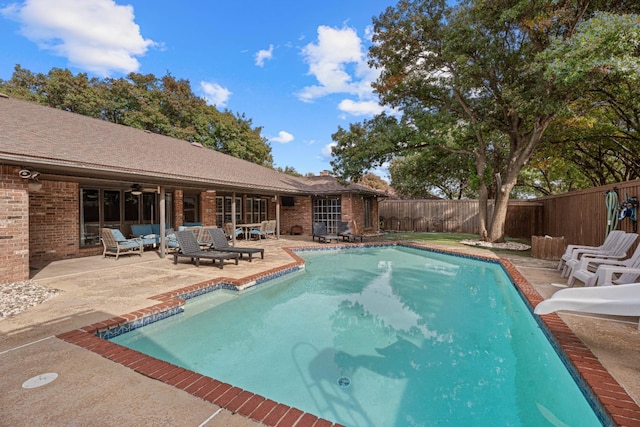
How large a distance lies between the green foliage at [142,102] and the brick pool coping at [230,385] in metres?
22.7

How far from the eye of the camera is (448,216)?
2067cm

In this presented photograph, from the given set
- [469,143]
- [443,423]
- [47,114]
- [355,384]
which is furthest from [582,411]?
[469,143]

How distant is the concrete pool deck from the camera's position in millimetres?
2301

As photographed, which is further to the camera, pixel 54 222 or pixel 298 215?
pixel 298 215

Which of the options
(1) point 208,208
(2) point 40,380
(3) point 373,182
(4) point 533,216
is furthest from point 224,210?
(3) point 373,182

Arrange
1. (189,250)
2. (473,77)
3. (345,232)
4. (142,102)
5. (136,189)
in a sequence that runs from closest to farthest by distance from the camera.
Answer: (189,250) → (136,189) → (473,77) → (345,232) → (142,102)

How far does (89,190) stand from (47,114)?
267cm

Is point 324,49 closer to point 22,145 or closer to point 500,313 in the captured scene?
point 22,145

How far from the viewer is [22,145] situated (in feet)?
20.4

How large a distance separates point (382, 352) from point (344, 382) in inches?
35.5

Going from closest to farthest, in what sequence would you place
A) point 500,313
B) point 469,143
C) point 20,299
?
point 20,299 < point 500,313 < point 469,143

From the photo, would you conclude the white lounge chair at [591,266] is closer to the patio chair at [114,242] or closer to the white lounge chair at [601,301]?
the white lounge chair at [601,301]

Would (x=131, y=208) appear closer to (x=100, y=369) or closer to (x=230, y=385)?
(x=100, y=369)

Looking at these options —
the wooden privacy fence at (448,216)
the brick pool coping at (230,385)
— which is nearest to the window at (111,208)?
the brick pool coping at (230,385)
